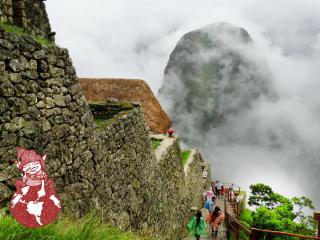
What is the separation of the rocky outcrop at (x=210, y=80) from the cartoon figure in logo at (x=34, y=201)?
8839 centimetres

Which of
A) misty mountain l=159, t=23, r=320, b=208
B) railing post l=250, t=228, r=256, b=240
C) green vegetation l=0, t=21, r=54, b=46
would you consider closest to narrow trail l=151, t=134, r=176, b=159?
railing post l=250, t=228, r=256, b=240

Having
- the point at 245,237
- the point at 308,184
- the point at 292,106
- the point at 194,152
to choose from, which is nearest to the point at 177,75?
the point at 308,184

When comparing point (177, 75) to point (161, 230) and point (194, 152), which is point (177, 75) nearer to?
point (194, 152)

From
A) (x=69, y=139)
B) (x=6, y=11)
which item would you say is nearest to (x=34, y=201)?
(x=69, y=139)

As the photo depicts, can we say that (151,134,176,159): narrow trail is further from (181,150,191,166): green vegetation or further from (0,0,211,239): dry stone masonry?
(181,150,191,166): green vegetation

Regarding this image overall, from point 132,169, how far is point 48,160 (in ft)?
13.2

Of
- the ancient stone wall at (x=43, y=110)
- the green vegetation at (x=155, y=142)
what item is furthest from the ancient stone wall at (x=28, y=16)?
the green vegetation at (x=155, y=142)

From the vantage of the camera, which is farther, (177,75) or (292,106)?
(292,106)

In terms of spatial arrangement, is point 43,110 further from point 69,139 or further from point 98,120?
point 98,120

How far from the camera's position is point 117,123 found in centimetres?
948

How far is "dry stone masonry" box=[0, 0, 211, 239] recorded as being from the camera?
5.48 meters

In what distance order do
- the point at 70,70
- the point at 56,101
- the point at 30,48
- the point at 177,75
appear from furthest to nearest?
the point at 177,75, the point at 70,70, the point at 56,101, the point at 30,48

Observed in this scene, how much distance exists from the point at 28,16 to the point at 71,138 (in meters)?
2.10

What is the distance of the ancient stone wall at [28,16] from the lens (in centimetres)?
623
